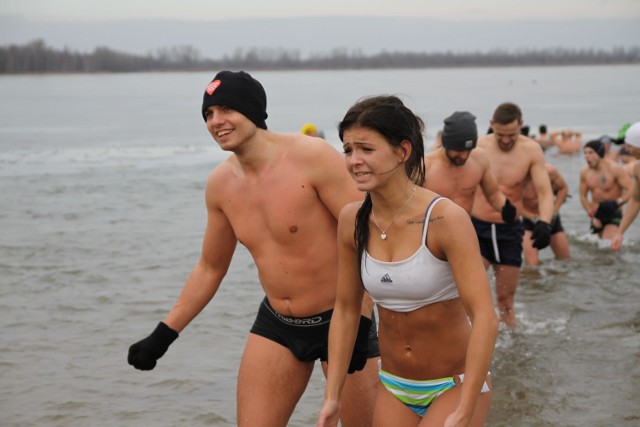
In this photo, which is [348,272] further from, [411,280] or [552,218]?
[552,218]

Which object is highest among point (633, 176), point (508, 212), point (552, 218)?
point (633, 176)

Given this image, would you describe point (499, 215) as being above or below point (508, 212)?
below

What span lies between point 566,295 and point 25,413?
5801 millimetres

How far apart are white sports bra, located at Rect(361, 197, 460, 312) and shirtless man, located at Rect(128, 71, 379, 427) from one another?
2.29ft

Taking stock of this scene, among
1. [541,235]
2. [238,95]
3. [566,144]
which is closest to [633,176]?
[541,235]

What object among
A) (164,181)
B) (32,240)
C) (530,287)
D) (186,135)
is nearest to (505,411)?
(530,287)

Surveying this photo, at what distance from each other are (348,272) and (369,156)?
53cm

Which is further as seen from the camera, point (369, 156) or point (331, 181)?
point (331, 181)

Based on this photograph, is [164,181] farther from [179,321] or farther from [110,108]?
[110,108]

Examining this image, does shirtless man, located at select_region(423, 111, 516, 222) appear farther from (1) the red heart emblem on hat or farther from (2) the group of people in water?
(1) the red heart emblem on hat

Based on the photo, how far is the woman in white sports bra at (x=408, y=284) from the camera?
3.28m

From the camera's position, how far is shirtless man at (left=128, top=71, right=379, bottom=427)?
13.5 ft

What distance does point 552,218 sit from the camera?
400 inches

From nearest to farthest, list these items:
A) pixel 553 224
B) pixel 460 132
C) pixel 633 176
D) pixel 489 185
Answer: pixel 460 132 < pixel 489 185 < pixel 633 176 < pixel 553 224
